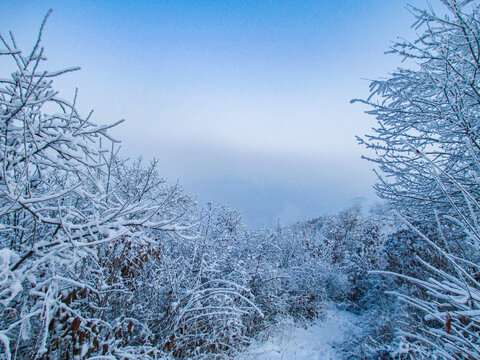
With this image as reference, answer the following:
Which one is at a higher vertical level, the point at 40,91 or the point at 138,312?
the point at 40,91

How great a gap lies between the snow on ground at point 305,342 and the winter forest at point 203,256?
0.06 meters

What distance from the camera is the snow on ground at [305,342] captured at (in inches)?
211

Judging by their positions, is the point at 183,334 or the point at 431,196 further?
the point at 431,196

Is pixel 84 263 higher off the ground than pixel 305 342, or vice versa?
pixel 84 263

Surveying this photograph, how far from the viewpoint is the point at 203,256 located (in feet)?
17.8

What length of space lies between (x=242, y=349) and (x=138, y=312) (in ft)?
9.42

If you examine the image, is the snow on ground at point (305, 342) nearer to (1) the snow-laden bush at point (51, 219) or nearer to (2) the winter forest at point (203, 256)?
(2) the winter forest at point (203, 256)

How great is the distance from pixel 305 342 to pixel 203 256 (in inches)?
161

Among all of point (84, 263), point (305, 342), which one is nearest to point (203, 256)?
point (84, 263)

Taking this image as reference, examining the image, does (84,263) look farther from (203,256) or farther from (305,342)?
(305,342)

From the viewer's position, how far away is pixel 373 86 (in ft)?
15.6

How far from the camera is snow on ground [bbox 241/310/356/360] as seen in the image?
17.6ft

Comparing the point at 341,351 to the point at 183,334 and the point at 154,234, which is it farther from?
the point at 154,234

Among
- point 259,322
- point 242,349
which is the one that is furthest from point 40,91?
point 259,322
